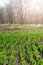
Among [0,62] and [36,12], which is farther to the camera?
[36,12]

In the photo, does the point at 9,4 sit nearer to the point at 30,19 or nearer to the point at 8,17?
the point at 8,17

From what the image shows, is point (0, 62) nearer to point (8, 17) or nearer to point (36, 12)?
point (8, 17)

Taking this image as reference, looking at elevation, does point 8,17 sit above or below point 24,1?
below

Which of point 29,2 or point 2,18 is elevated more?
point 29,2

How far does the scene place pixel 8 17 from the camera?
192 ft

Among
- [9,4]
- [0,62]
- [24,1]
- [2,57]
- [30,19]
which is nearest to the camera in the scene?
[0,62]

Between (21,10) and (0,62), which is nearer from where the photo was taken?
(0,62)

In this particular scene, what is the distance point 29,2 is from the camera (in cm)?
5278

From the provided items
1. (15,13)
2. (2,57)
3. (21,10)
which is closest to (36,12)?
(15,13)

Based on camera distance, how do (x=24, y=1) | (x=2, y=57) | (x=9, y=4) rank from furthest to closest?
(x=9, y=4), (x=24, y=1), (x=2, y=57)

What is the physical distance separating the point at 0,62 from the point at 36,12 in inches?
2142

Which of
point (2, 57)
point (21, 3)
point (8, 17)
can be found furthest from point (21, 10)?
point (2, 57)

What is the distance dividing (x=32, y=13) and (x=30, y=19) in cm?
260

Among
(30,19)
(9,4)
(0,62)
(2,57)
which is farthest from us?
(30,19)
